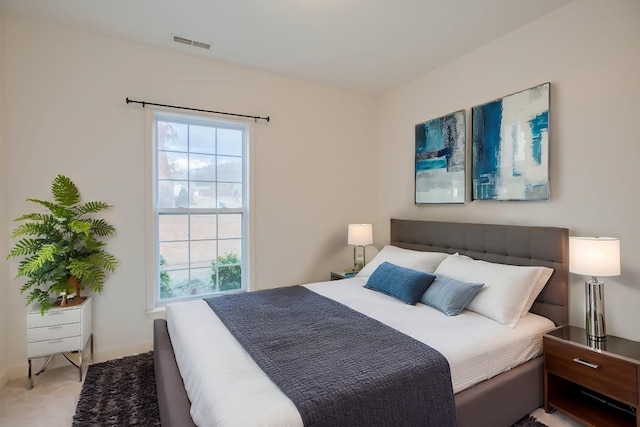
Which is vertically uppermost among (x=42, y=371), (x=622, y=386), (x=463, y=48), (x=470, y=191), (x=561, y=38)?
(x=463, y=48)

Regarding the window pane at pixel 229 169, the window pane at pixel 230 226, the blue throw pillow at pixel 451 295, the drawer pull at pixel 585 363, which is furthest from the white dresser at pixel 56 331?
the drawer pull at pixel 585 363

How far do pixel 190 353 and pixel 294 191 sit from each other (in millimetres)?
2205

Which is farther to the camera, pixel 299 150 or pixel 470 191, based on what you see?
pixel 299 150

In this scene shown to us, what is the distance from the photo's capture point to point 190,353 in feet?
5.50

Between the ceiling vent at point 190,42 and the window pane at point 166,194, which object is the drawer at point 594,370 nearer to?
the window pane at point 166,194

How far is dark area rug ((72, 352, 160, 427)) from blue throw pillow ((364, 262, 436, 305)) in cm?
183

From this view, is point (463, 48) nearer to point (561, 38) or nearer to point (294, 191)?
point (561, 38)

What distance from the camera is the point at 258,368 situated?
1.50m

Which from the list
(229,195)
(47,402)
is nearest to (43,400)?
(47,402)

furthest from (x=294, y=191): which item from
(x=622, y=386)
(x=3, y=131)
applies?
(x=622, y=386)

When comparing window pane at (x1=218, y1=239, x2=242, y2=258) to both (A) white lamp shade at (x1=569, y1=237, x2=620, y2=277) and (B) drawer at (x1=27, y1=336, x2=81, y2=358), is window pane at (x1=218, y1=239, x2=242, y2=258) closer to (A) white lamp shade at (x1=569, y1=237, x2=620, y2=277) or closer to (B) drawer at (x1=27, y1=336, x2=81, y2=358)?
(B) drawer at (x1=27, y1=336, x2=81, y2=358)

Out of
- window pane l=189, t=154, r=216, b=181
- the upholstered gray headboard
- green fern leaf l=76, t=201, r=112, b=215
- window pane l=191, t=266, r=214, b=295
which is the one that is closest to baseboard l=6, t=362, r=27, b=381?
green fern leaf l=76, t=201, r=112, b=215

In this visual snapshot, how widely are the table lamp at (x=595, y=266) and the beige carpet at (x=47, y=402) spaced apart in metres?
0.62

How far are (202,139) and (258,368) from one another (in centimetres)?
247
